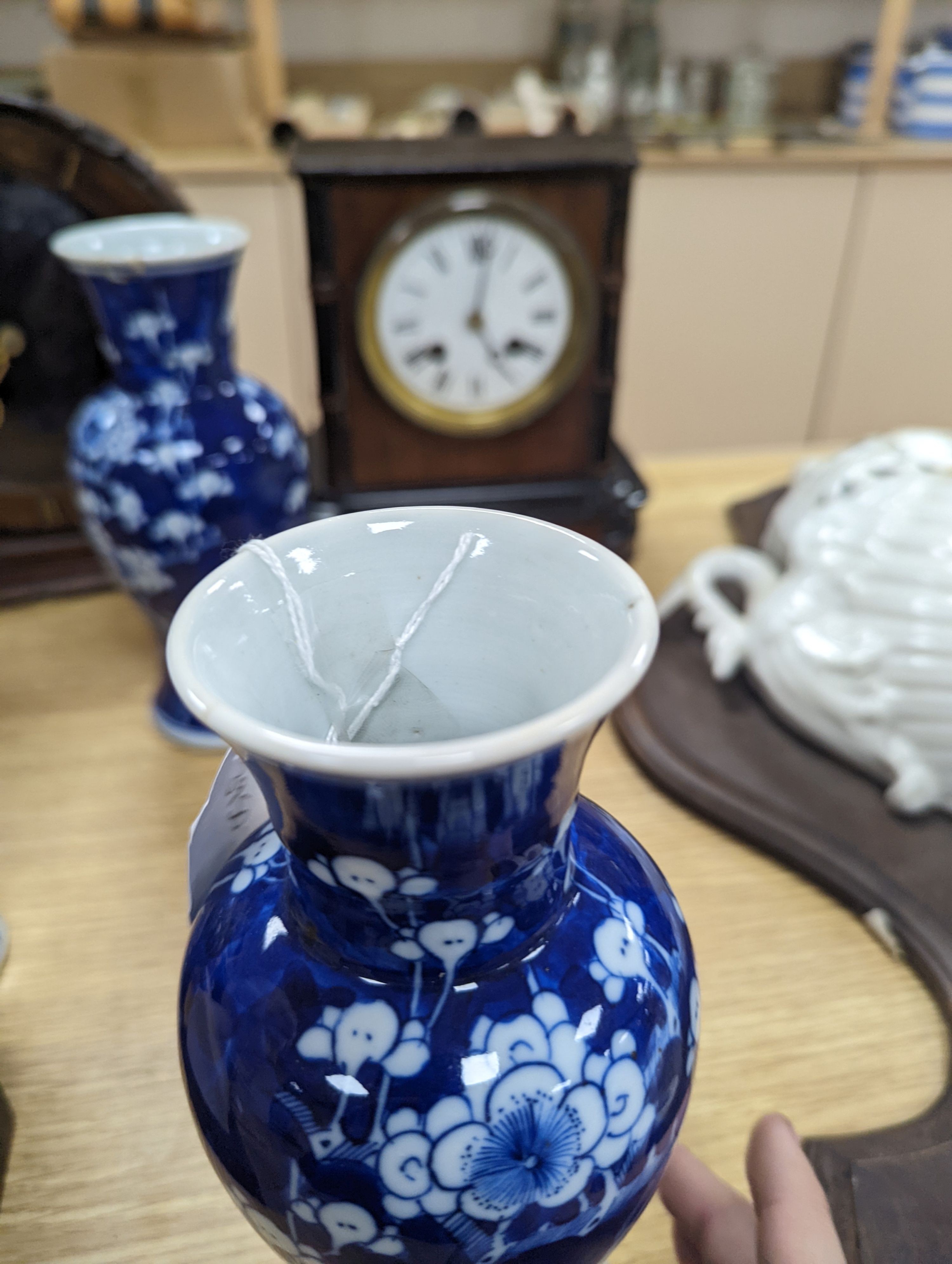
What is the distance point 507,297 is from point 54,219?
1.26ft

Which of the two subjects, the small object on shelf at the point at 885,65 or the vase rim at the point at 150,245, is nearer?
the vase rim at the point at 150,245

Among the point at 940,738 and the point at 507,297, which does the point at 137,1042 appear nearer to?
the point at 940,738

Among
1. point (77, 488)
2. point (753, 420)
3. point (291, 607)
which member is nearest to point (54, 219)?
point (77, 488)

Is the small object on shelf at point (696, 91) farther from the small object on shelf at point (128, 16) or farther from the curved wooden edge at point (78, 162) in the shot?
the curved wooden edge at point (78, 162)

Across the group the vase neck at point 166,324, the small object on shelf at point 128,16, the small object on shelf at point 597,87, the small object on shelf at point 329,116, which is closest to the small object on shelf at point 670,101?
the small object on shelf at point 597,87

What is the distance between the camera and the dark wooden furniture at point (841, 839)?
1.49ft

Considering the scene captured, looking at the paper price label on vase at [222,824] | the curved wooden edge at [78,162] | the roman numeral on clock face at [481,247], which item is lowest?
the paper price label on vase at [222,824]

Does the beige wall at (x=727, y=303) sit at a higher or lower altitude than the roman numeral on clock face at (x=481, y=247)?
lower

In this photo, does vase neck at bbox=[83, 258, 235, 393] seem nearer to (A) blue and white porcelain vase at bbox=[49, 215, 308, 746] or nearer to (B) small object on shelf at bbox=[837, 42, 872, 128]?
(A) blue and white porcelain vase at bbox=[49, 215, 308, 746]

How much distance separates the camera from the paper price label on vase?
41 cm

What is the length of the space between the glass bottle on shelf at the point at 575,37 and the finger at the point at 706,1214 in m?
1.98

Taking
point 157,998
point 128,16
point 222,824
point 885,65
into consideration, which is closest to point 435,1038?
point 222,824

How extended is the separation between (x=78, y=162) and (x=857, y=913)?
81 cm

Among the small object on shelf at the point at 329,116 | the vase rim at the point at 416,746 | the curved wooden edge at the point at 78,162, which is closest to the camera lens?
the vase rim at the point at 416,746
